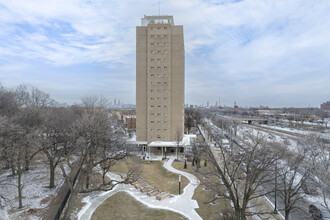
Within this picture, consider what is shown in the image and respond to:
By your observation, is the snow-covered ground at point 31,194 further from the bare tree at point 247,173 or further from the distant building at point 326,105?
the distant building at point 326,105

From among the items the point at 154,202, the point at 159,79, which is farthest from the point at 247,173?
the point at 159,79

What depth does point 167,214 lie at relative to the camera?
1548 centimetres

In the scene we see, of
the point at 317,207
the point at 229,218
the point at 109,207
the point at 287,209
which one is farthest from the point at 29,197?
the point at 317,207

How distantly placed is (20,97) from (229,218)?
46717mm

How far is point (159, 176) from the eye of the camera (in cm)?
2527

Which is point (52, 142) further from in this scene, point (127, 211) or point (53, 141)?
point (127, 211)

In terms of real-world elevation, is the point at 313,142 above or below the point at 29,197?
above

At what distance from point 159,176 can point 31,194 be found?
13.5m

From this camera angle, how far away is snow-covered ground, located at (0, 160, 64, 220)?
1492cm

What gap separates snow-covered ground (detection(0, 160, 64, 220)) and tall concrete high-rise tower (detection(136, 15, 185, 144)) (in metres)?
19.1

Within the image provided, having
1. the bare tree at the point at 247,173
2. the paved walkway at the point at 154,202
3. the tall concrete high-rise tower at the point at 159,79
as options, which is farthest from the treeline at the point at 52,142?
the tall concrete high-rise tower at the point at 159,79

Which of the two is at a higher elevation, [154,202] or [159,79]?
[159,79]

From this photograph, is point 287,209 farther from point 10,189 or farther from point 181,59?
point 181,59

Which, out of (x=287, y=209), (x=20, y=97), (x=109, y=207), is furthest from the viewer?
(x=20, y=97)
